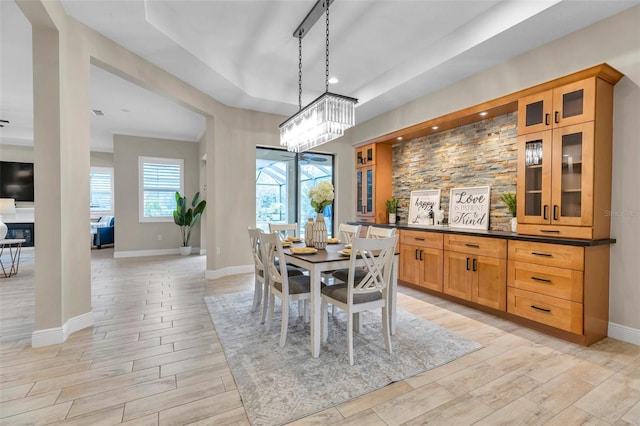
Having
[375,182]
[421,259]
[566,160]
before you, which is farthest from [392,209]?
[566,160]

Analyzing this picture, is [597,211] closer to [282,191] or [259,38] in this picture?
[259,38]

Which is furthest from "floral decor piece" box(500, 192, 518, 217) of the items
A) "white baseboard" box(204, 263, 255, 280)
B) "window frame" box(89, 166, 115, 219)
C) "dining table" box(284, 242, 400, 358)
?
"window frame" box(89, 166, 115, 219)

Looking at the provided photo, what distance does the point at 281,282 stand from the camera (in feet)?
8.58

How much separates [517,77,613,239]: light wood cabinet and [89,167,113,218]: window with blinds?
1016 cm

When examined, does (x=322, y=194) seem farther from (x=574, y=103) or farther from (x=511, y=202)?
(x=574, y=103)

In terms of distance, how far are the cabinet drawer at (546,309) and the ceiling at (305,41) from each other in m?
2.48

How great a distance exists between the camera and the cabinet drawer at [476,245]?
125 inches

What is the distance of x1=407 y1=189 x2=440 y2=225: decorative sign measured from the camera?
460cm

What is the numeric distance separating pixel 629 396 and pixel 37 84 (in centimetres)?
486

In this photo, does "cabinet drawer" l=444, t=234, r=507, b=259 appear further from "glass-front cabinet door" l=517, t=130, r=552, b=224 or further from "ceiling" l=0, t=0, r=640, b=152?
"ceiling" l=0, t=0, r=640, b=152

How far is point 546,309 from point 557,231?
73cm

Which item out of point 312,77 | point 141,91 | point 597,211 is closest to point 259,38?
point 312,77

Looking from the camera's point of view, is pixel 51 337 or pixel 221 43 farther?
pixel 221 43

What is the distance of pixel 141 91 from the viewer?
15.5 ft
